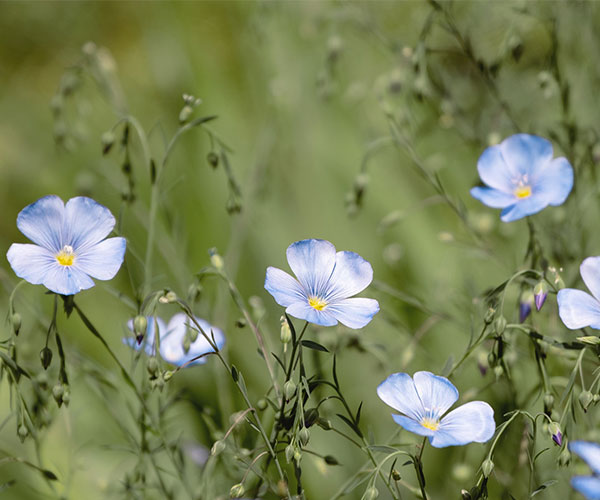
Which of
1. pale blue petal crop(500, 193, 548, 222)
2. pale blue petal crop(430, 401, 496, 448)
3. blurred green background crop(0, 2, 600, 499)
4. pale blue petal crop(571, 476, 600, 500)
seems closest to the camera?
pale blue petal crop(571, 476, 600, 500)

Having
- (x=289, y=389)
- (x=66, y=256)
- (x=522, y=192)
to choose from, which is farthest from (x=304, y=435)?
(x=522, y=192)

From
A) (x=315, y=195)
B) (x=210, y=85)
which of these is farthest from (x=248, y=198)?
(x=210, y=85)

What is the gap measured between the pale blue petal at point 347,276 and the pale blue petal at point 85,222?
7.4 inches

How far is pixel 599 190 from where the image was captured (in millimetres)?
756

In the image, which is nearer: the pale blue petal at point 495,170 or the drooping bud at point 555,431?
the drooping bud at point 555,431

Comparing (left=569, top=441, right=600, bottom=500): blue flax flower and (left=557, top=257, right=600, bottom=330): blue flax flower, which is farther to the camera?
(left=557, top=257, right=600, bottom=330): blue flax flower

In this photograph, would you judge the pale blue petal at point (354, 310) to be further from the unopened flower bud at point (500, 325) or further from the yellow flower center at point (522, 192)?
the yellow flower center at point (522, 192)

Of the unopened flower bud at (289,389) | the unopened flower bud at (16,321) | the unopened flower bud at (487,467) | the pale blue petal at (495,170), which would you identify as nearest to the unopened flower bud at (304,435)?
the unopened flower bud at (289,389)

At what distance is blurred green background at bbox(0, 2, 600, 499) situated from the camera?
0.77 metres

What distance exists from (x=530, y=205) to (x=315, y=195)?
51 cm

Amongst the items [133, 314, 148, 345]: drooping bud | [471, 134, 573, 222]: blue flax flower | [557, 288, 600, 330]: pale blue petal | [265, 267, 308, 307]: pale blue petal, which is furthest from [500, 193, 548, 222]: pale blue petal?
[133, 314, 148, 345]: drooping bud

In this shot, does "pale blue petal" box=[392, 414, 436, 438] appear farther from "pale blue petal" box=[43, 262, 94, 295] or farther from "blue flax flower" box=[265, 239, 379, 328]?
"pale blue petal" box=[43, 262, 94, 295]

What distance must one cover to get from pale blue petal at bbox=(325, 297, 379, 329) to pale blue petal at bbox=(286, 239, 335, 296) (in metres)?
0.02

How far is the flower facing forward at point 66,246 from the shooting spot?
472 mm
